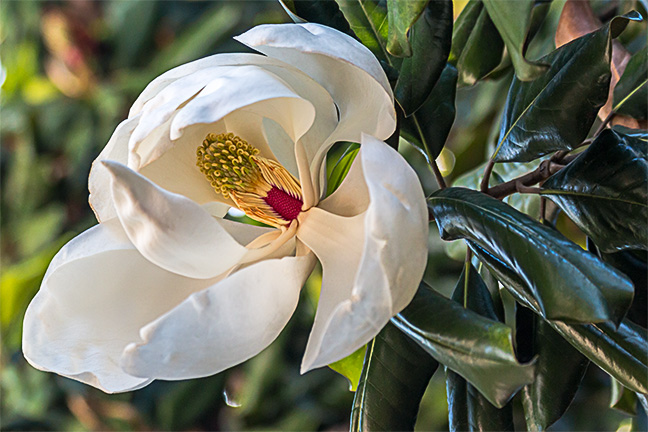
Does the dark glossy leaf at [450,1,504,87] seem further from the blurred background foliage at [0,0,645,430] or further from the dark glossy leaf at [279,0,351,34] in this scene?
the blurred background foliage at [0,0,645,430]

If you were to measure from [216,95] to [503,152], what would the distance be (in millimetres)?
222

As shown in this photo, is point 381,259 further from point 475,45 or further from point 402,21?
point 475,45

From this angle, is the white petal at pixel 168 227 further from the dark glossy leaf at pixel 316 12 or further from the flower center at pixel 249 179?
the dark glossy leaf at pixel 316 12

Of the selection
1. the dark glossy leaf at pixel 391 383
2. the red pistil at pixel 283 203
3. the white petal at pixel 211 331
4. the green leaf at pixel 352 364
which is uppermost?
the white petal at pixel 211 331

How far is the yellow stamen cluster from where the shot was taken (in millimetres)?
406

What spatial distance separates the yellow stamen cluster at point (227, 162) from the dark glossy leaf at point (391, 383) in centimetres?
14

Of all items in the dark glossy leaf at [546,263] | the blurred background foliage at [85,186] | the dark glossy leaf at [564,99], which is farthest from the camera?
the blurred background foliage at [85,186]

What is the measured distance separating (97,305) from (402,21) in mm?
242

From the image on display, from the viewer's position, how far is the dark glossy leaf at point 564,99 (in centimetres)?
39

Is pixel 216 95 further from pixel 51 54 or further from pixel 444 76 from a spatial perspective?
pixel 51 54

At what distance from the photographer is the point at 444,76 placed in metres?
0.47

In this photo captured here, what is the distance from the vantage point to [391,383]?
1.35 ft

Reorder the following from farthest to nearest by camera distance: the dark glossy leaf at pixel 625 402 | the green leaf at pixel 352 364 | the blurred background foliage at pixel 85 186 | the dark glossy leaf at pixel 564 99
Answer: the blurred background foliage at pixel 85 186, the dark glossy leaf at pixel 625 402, the green leaf at pixel 352 364, the dark glossy leaf at pixel 564 99

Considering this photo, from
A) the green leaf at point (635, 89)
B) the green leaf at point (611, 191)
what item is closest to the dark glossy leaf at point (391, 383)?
the green leaf at point (611, 191)
